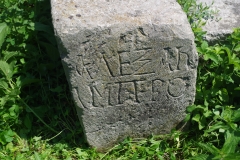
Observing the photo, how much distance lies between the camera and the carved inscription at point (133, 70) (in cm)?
209

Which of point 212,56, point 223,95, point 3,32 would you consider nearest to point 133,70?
point 212,56

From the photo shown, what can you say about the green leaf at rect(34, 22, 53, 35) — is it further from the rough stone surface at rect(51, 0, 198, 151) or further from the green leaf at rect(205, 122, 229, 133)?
the green leaf at rect(205, 122, 229, 133)

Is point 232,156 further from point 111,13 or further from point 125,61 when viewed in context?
point 111,13

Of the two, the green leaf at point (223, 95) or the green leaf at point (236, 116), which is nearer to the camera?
the green leaf at point (236, 116)

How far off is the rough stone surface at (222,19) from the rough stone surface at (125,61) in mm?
451

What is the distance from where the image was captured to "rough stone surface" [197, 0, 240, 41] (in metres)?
2.57

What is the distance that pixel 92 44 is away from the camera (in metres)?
2.05

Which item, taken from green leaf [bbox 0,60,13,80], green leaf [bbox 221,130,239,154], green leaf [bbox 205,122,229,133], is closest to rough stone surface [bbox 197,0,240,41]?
green leaf [bbox 205,122,229,133]

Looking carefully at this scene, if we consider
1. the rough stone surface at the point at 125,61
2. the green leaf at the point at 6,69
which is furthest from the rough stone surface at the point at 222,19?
the green leaf at the point at 6,69

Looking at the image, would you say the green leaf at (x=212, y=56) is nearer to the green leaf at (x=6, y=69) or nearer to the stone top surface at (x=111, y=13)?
the stone top surface at (x=111, y=13)

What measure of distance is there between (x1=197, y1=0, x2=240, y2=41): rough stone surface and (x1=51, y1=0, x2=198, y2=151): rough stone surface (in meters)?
0.45

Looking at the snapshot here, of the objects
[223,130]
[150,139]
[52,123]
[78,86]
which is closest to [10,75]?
[52,123]

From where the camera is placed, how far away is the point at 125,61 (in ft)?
7.06

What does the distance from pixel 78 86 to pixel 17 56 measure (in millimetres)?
794
